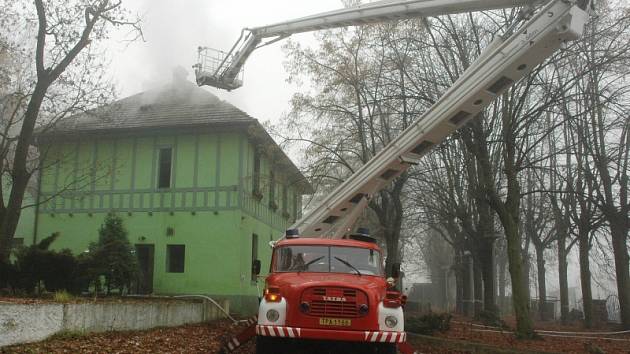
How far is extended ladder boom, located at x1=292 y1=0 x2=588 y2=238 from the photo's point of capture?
11.2 m

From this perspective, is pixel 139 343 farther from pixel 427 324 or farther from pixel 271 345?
pixel 427 324

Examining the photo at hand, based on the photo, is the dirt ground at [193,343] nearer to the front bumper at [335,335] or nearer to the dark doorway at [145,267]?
the front bumper at [335,335]

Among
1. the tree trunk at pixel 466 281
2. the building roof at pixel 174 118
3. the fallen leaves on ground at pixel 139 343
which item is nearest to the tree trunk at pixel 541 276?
the tree trunk at pixel 466 281

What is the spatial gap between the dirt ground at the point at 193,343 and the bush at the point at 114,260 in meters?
3.03

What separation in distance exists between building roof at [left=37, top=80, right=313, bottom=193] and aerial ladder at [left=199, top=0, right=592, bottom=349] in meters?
5.79

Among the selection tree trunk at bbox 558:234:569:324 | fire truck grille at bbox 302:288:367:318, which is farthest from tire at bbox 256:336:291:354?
tree trunk at bbox 558:234:569:324

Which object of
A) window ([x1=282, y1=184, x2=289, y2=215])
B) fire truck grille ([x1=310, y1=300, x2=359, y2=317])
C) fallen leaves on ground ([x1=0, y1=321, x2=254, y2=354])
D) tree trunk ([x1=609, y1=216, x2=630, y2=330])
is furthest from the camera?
window ([x1=282, y1=184, x2=289, y2=215])

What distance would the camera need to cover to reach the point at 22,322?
10.3 metres

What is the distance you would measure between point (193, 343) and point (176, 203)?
10057 millimetres

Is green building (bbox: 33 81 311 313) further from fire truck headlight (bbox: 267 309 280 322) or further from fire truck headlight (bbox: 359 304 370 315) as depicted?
fire truck headlight (bbox: 359 304 370 315)

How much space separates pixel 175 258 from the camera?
22.4 metres

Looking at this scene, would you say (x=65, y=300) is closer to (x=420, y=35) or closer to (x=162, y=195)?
(x=162, y=195)

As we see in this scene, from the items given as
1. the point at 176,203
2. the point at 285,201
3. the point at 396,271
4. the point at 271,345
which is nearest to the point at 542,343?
the point at 396,271

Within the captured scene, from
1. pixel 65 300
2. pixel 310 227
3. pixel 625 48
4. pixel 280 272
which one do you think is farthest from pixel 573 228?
pixel 65 300
